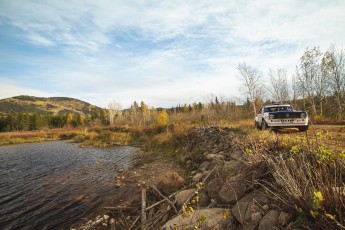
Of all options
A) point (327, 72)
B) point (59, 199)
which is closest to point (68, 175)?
point (59, 199)

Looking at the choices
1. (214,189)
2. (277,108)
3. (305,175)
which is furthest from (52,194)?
(277,108)

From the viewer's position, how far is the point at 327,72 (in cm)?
2505

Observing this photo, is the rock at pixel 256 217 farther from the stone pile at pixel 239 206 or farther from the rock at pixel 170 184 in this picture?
the rock at pixel 170 184

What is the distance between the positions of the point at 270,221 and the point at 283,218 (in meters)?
0.20

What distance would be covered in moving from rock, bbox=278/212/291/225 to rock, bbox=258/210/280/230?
0.21 ft

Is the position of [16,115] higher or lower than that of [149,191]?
higher

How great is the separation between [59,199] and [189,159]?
277 inches

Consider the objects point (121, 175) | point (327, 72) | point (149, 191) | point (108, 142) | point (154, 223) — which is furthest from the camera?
point (108, 142)

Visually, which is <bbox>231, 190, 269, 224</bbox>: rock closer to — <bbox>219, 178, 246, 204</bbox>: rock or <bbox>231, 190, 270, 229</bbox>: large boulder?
<bbox>231, 190, 270, 229</bbox>: large boulder

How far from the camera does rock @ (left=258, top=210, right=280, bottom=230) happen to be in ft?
9.78

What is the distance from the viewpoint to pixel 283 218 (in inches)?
117

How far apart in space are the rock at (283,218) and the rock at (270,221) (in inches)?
2.5

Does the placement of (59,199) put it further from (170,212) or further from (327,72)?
(327,72)

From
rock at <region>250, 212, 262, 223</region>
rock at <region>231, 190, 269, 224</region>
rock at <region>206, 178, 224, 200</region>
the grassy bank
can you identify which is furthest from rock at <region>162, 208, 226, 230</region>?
the grassy bank
